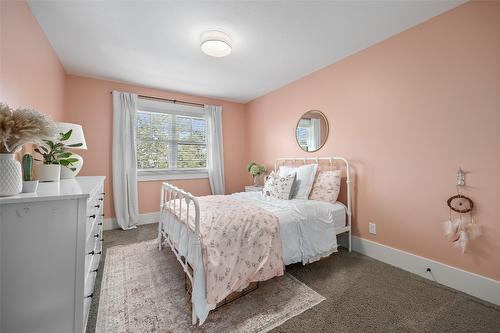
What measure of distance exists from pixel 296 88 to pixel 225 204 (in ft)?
7.73

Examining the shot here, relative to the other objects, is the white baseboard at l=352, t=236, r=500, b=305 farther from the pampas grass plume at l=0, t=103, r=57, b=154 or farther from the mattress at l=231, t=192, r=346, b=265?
the pampas grass plume at l=0, t=103, r=57, b=154

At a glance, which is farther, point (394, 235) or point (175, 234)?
point (394, 235)

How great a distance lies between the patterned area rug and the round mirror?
191cm

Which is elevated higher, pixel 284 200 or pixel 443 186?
pixel 443 186

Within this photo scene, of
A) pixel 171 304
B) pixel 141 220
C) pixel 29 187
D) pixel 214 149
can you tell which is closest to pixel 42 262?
pixel 29 187

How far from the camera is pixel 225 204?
224 cm

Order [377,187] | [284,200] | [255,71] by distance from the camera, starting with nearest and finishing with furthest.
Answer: [377,187]
[284,200]
[255,71]

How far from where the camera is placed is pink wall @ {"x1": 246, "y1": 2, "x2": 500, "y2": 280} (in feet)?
5.54

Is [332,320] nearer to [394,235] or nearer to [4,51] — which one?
[394,235]

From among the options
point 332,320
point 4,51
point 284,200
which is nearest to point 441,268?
point 332,320

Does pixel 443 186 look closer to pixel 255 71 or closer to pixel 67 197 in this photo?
pixel 255 71

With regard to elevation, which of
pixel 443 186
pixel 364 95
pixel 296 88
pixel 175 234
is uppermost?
pixel 296 88

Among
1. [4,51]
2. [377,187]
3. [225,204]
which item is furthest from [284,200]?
[4,51]

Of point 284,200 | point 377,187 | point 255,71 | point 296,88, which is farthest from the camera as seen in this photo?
point 296,88
